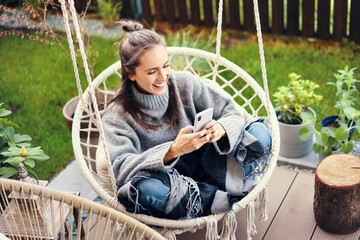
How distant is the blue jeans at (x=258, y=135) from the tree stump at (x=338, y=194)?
0.31 metres

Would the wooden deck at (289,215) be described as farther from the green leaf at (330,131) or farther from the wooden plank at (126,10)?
the wooden plank at (126,10)

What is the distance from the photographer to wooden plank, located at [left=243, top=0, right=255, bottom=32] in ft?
12.2

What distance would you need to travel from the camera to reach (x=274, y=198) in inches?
92.8

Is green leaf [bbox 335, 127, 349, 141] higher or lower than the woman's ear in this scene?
lower

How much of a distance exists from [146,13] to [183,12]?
1.21 ft

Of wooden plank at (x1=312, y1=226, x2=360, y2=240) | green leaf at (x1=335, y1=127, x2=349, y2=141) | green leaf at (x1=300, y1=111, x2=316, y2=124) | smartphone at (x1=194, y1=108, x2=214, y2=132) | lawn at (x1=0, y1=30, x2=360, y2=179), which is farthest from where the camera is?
lawn at (x1=0, y1=30, x2=360, y2=179)

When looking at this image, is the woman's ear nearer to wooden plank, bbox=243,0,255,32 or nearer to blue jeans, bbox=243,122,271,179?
blue jeans, bbox=243,122,271,179

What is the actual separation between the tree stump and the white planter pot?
0.41 meters

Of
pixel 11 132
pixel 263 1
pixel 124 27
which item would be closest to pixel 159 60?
pixel 124 27

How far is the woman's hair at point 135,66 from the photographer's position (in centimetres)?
182

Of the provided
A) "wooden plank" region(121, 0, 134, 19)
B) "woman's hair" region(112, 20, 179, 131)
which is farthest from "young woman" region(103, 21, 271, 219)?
"wooden plank" region(121, 0, 134, 19)

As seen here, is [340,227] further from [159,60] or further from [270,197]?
[159,60]

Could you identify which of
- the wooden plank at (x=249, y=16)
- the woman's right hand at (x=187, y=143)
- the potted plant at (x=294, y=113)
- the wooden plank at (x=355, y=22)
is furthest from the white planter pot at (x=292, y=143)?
the wooden plank at (x=249, y=16)

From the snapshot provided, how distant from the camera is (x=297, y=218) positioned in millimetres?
2227
